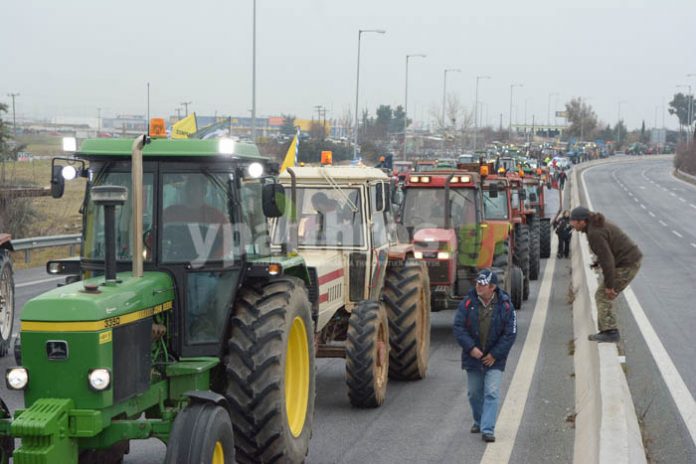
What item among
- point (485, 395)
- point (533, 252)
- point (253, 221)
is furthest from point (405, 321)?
point (533, 252)

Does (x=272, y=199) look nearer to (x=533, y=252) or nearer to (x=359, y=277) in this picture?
(x=359, y=277)

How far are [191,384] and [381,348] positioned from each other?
431 centimetres

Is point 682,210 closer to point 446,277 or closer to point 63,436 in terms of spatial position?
point 446,277

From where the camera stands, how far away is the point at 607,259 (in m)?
13.0

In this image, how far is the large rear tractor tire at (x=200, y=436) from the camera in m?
6.57

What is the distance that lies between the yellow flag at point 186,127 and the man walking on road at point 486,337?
289 cm

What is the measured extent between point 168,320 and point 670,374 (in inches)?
312

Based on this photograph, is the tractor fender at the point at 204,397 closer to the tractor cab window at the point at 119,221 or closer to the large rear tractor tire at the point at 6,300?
the tractor cab window at the point at 119,221

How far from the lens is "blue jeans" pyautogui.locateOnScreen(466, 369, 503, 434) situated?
32.2ft

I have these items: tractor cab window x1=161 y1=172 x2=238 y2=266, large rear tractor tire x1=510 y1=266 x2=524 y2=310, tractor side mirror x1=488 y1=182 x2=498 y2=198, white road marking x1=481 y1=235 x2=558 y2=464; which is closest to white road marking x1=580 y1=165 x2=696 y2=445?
white road marking x1=481 y1=235 x2=558 y2=464

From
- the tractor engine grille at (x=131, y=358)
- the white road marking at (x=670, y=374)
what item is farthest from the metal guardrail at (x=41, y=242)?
the tractor engine grille at (x=131, y=358)

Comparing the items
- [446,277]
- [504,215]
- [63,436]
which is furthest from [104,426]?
[504,215]

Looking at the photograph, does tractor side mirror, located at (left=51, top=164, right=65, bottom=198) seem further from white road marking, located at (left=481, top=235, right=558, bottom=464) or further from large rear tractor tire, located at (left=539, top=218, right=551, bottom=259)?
large rear tractor tire, located at (left=539, top=218, right=551, bottom=259)

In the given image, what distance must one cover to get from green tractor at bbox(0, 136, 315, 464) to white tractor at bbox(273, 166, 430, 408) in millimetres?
2346
